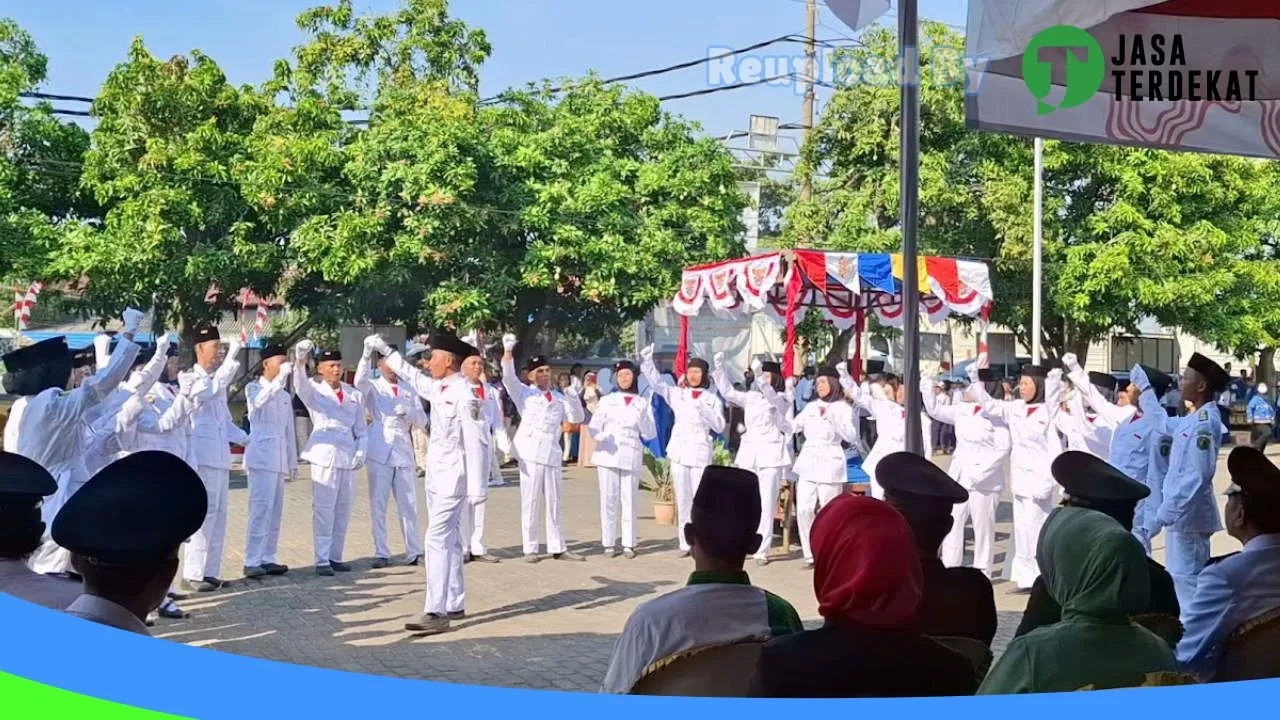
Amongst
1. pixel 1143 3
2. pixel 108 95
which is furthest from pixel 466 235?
pixel 1143 3

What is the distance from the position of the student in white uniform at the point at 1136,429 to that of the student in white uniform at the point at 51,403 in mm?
4803

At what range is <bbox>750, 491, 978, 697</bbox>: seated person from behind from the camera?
196cm

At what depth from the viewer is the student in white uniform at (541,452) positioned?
848cm

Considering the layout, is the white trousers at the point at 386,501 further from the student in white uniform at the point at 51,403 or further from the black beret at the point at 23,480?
the black beret at the point at 23,480

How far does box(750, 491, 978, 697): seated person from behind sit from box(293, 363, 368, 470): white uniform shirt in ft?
20.2

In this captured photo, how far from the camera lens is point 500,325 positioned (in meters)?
5.39

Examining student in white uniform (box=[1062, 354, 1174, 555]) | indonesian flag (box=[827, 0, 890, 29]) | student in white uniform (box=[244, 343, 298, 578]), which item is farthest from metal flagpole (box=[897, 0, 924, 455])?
student in white uniform (box=[244, 343, 298, 578])

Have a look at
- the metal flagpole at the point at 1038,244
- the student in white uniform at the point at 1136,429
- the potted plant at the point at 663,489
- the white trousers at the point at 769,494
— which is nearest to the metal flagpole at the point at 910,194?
the metal flagpole at the point at 1038,244

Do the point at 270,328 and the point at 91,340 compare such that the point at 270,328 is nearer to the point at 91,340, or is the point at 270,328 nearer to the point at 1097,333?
the point at 91,340

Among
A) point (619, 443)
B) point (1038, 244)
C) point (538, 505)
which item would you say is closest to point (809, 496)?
point (619, 443)

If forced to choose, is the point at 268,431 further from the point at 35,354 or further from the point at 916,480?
the point at 916,480

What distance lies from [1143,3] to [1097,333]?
277 cm

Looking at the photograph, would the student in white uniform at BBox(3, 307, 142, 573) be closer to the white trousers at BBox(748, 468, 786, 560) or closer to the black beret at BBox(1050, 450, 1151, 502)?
the black beret at BBox(1050, 450, 1151, 502)

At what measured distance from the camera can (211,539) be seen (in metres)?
7.09
